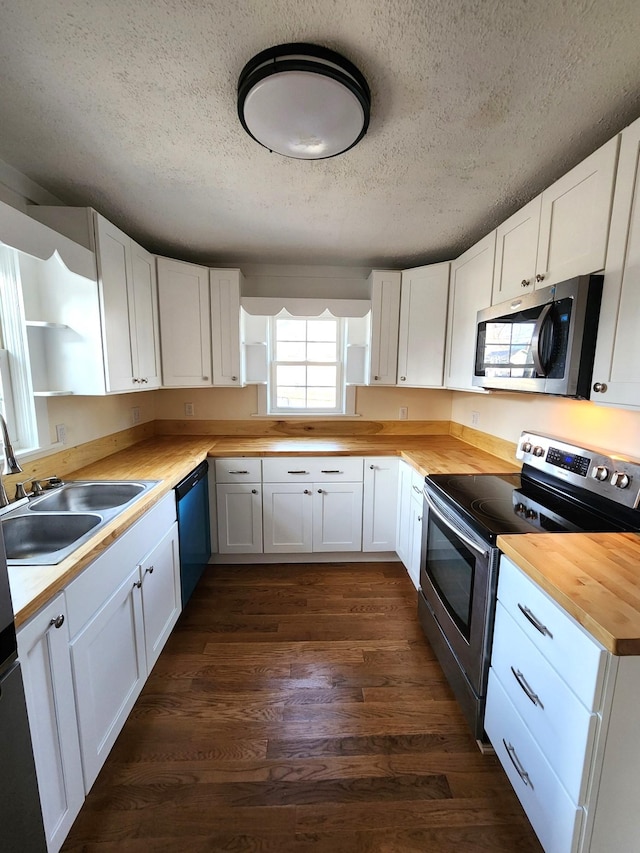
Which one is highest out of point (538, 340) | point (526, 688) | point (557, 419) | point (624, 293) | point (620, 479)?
point (624, 293)

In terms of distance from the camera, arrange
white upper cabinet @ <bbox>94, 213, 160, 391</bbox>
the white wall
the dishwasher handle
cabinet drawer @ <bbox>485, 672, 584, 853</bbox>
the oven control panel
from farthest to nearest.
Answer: the dishwasher handle < white upper cabinet @ <bbox>94, 213, 160, 391</bbox> < the white wall < the oven control panel < cabinet drawer @ <bbox>485, 672, 584, 853</bbox>

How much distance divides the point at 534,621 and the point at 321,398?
2.31 meters

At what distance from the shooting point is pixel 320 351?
10.0ft

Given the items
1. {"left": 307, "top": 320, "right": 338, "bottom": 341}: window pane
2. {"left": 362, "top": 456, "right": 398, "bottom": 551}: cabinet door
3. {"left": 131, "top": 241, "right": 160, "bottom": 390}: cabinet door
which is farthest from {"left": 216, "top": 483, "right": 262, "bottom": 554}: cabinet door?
{"left": 307, "top": 320, "right": 338, "bottom": 341}: window pane

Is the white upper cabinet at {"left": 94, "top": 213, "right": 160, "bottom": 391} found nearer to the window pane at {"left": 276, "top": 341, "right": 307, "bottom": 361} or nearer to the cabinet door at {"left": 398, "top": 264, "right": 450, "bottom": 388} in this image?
the window pane at {"left": 276, "top": 341, "right": 307, "bottom": 361}

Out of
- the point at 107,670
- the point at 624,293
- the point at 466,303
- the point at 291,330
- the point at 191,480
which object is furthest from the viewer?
the point at 291,330

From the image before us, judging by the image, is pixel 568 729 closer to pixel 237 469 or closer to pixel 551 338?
pixel 551 338

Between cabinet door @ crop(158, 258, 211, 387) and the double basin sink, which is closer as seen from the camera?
the double basin sink

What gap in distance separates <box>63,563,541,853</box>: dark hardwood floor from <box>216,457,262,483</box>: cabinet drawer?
0.91 metres

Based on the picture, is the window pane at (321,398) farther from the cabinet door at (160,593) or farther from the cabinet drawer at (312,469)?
the cabinet door at (160,593)

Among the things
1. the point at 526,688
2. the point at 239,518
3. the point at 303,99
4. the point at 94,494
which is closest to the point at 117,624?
the point at 94,494

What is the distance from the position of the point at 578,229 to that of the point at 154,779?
261 cm

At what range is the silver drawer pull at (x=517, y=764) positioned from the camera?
106 centimetres

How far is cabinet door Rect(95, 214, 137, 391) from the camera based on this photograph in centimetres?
173
